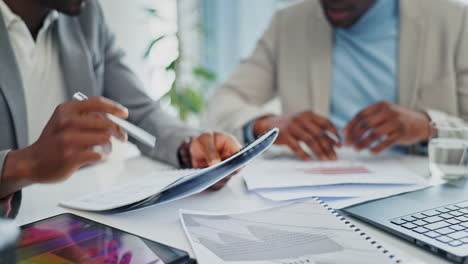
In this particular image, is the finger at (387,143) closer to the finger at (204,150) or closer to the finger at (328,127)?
the finger at (328,127)

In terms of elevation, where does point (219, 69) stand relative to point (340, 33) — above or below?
below

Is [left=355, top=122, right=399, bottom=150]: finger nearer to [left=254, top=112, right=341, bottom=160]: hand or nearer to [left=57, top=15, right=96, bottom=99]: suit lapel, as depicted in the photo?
[left=254, top=112, right=341, bottom=160]: hand

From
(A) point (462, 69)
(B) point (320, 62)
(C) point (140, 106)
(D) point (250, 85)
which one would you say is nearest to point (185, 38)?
(D) point (250, 85)

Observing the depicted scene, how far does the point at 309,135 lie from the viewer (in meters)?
0.98

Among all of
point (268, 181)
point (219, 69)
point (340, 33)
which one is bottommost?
point (219, 69)

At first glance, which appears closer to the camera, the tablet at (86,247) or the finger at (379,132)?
the tablet at (86,247)

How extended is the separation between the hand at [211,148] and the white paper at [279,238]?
20 centimetres

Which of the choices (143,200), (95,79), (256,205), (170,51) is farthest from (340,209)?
(170,51)

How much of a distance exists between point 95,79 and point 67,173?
0.55 m

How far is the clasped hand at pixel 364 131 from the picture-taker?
3.15ft

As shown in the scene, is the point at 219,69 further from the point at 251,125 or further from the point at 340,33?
the point at 251,125

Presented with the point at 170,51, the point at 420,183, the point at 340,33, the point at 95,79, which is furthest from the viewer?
the point at 170,51

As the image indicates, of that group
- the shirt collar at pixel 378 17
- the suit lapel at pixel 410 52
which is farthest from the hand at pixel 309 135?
the shirt collar at pixel 378 17

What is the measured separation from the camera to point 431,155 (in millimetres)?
830
